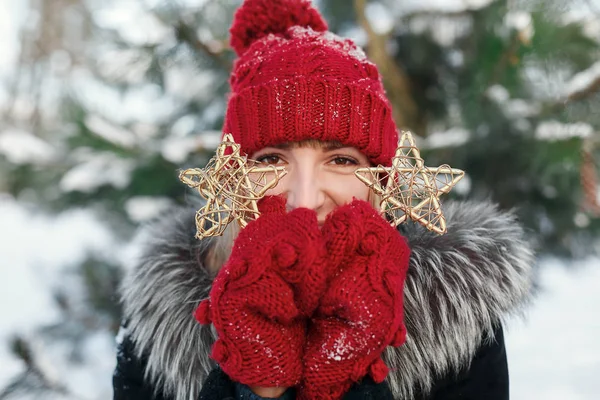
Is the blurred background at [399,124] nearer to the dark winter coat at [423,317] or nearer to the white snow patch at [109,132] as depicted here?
the white snow patch at [109,132]

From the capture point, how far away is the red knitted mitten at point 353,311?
0.75m

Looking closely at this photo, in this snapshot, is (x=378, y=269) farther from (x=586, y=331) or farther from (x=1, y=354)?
(x=586, y=331)

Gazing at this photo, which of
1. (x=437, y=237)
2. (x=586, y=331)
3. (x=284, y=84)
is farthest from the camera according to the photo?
(x=586, y=331)

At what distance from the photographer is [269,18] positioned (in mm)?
1182

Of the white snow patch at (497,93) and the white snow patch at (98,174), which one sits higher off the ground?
the white snow patch at (497,93)

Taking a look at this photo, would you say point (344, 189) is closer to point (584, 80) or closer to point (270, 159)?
point (270, 159)

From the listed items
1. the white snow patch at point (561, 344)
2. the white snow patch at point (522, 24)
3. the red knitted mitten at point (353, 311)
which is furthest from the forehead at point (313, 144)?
the white snow patch at point (561, 344)

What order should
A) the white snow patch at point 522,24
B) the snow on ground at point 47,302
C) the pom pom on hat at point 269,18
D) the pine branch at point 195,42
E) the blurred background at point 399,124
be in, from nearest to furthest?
the pom pom on hat at point 269,18
the white snow patch at point 522,24
the blurred background at point 399,124
the pine branch at point 195,42
the snow on ground at point 47,302

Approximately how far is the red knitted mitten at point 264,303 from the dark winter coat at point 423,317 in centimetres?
12

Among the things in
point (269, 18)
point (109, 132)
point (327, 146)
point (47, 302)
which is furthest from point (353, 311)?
point (47, 302)

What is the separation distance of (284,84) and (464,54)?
155cm

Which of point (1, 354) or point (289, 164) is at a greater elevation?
point (289, 164)

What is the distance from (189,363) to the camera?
1054 mm

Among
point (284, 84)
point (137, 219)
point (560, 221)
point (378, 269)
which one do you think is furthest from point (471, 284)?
point (137, 219)
